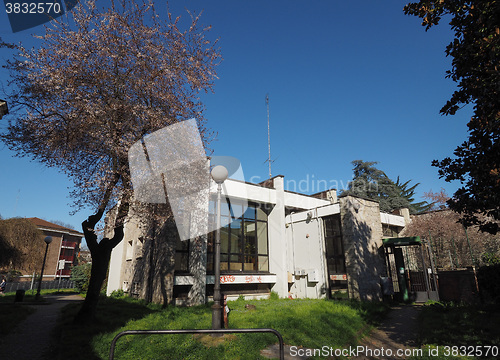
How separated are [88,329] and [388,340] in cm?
870

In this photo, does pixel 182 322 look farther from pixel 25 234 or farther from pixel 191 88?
pixel 25 234

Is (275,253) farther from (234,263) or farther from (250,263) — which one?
(234,263)

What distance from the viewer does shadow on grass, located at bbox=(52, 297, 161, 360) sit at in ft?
20.7

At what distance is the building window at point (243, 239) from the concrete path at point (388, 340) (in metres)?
8.65

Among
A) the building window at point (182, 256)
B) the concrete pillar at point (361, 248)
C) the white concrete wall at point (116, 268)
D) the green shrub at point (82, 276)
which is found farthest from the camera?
the green shrub at point (82, 276)

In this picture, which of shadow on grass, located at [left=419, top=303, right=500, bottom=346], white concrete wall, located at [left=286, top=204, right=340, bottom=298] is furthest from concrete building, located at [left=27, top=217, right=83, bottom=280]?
shadow on grass, located at [left=419, top=303, right=500, bottom=346]

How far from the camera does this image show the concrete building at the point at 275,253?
14.3 m

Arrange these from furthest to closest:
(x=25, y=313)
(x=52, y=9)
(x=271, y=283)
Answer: (x=271, y=283) < (x=25, y=313) < (x=52, y=9)

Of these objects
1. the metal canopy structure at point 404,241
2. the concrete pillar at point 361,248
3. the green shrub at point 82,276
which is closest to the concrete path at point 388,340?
the concrete pillar at point 361,248

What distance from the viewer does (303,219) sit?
17.9 m

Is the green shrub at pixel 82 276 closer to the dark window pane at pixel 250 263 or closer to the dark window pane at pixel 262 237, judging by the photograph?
the dark window pane at pixel 250 263

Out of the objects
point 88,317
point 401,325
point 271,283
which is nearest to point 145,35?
point 88,317

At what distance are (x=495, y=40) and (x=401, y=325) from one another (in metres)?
8.91

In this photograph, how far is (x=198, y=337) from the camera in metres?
7.23
